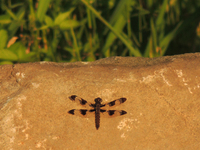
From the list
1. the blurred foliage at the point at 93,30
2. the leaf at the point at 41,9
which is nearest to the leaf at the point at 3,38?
the blurred foliage at the point at 93,30

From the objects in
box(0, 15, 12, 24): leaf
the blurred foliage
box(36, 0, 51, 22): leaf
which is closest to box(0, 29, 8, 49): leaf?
the blurred foliage

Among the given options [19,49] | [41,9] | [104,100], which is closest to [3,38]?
[19,49]

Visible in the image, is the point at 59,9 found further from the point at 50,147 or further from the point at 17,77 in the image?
the point at 50,147

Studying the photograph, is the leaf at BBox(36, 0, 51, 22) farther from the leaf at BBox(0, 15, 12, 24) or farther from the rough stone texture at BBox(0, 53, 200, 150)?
the rough stone texture at BBox(0, 53, 200, 150)

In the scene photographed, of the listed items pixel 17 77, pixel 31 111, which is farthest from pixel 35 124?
pixel 17 77

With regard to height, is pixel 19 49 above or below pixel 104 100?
above

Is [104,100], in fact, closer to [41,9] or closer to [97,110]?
[97,110]

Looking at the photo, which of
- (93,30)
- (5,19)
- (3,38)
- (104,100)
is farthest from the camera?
(93,30)
